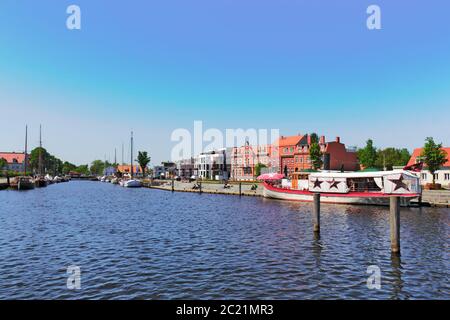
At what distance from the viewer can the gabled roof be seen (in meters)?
108

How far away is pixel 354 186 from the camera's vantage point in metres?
49.5

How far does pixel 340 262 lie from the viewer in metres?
17.8

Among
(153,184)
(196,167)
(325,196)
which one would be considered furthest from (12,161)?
(325,196)

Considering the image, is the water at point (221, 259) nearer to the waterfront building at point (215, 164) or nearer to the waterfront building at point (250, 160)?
the waterfront building at point (250, 160)

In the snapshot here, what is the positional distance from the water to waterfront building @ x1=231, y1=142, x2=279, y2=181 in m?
86.7

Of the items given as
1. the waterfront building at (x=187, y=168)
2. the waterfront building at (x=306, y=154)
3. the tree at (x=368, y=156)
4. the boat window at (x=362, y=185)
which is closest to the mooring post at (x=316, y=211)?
the boat window at (x=362, y=185)

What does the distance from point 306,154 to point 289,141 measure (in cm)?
1041

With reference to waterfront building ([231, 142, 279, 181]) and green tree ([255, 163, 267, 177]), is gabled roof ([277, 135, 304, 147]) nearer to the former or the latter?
waterfront building ([231, 142, 279, 181])

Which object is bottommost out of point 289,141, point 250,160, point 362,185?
point 362,185

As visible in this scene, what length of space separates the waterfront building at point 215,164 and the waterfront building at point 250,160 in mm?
6488

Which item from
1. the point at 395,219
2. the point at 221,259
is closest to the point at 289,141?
the point at 395,219

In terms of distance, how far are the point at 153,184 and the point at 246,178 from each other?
1436 inches

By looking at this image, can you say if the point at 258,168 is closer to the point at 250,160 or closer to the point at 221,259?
the point at 250,160
